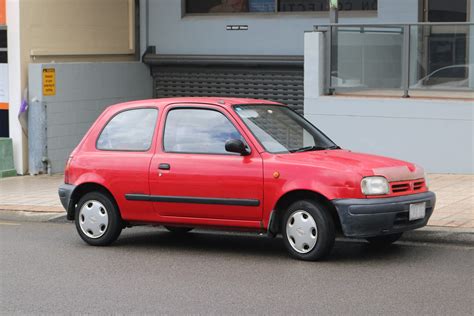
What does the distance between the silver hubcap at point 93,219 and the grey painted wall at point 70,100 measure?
23.6 ft

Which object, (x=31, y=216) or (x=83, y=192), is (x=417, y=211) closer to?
(x=83, y=192)

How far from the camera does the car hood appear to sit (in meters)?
9.16

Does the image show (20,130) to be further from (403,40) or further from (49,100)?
(403,40)

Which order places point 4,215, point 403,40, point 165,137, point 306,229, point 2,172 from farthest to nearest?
point 2,172
point 403,40
point 4,215
point 165,137
point 306,229

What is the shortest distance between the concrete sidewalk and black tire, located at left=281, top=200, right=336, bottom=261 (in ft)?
7.13

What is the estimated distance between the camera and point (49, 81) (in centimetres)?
1738

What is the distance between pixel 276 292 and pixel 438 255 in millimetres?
2281

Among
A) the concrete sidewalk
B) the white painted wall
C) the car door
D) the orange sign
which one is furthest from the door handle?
the orange sign

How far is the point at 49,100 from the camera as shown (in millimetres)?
17391

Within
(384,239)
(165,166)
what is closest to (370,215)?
(384,239)

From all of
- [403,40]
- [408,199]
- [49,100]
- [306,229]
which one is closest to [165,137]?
[306,229]

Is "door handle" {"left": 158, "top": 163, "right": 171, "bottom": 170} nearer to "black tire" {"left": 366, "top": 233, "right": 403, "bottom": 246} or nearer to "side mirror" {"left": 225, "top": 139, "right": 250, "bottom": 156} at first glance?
"side mirror" {"left": 225, "top": 139, "right": 250, "bottom": 156}

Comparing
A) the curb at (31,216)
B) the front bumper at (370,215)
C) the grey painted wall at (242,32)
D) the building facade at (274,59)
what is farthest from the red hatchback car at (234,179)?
the grey painted wall at (242,32)

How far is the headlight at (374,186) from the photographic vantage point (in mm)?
9055
